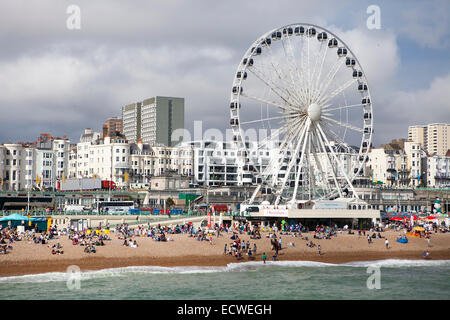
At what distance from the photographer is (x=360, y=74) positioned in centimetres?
7275

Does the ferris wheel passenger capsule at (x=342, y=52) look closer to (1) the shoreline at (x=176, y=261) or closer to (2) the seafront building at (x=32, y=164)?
(1) the shoreline at (x=176, y=261)

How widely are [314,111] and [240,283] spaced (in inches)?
1191

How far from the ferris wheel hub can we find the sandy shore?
13.6 meters

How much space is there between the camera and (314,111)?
68562mm

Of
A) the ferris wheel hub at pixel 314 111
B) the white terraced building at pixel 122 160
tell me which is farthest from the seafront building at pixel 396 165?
the ferris wheel hub at pixel 314 111

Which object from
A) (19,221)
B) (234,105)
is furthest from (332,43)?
(19,221)

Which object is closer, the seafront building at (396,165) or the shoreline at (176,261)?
the shoreline at (176,261)

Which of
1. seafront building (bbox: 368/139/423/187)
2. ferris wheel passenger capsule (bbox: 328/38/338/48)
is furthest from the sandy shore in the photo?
seafront building (bbox: 368/139/423/187)

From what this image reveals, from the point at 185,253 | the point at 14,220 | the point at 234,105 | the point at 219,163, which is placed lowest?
the point at 185,253

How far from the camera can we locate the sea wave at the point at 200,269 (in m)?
44.4

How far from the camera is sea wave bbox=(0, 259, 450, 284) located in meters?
44.4

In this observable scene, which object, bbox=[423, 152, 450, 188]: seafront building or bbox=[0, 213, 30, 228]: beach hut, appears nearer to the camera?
bbox=[0, 213, 30, 228]: beach hut

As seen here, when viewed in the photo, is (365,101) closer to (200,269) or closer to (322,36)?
(322,36)

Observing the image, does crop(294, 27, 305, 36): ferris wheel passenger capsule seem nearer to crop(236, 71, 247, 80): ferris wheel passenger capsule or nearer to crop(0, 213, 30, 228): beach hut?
crop(236, 71, 247, 80): ferris wheel passenger capsule
